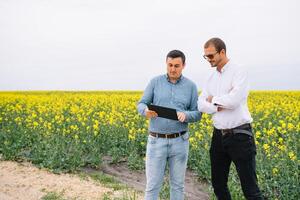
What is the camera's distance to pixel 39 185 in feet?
25.4

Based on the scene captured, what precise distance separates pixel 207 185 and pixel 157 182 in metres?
3.68

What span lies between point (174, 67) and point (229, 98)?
699 millimetres

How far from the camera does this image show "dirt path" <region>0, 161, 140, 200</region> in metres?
7.22

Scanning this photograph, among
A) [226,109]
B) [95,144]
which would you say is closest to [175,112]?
[226,109]

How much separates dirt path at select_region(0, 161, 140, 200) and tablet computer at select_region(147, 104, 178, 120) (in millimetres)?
2735

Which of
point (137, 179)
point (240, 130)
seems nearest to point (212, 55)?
point (240, 130)

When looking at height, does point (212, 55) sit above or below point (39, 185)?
above

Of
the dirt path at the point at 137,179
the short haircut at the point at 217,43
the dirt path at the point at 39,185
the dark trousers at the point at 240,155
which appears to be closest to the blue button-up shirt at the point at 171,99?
the dark trousers at the point at 240,155

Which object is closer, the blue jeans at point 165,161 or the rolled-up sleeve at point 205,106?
the rolled-up sleeve at point 205,106

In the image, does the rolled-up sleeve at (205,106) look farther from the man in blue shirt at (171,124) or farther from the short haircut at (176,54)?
the short haircut at (176,54)

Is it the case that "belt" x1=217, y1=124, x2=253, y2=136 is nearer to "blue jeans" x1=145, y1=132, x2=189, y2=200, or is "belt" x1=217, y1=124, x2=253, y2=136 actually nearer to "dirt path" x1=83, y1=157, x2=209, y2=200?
"blue jeans" x1=145, y1=132, x2=189, y2=200

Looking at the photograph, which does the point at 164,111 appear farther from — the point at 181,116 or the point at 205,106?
Answer: the point at 205,106

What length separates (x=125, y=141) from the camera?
10.7 metres

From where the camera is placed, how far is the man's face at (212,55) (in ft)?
15.3
